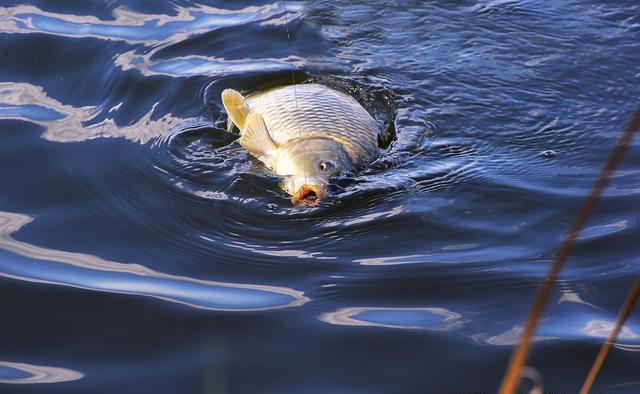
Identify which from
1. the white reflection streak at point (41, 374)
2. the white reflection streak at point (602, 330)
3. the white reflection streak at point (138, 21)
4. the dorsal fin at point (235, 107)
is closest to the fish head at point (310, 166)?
the dorsal fin at point (235, 107)

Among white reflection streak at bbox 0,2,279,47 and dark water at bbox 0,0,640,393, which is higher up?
white reflection streak at bbox 0,2,279,47

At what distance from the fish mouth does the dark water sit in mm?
53

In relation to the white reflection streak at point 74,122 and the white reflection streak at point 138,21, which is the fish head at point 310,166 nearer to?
the white reflection streak at point 74,122

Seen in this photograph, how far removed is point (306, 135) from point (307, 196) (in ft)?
1.50

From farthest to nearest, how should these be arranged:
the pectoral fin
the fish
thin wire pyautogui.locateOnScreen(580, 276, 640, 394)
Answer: the pectoral fin
the fish
thin wire pyautogui.locateOnScreen(580, 276, 640, 394)

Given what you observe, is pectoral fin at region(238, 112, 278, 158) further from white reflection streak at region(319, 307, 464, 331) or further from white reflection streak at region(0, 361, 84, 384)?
white reflection streak at region(0, 361, 84, 384)

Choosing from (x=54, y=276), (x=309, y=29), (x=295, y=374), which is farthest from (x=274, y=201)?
(x=309, y=29)

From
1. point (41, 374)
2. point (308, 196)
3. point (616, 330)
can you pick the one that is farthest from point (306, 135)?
point (616, 330)

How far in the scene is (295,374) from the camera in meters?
2.61

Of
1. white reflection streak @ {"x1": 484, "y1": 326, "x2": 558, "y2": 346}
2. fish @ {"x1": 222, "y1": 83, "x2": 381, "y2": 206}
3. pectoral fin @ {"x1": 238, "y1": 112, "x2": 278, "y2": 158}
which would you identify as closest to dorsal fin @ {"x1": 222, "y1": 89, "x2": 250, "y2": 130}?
fish @ {"x1": 222, "y1": 83, "x2": 381, "y2": 206}

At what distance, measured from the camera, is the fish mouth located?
3798 mm

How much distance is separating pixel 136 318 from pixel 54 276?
43 cm

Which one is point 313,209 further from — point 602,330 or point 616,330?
point 616,330

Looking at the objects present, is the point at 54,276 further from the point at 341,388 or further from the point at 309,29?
the point at 309,29
